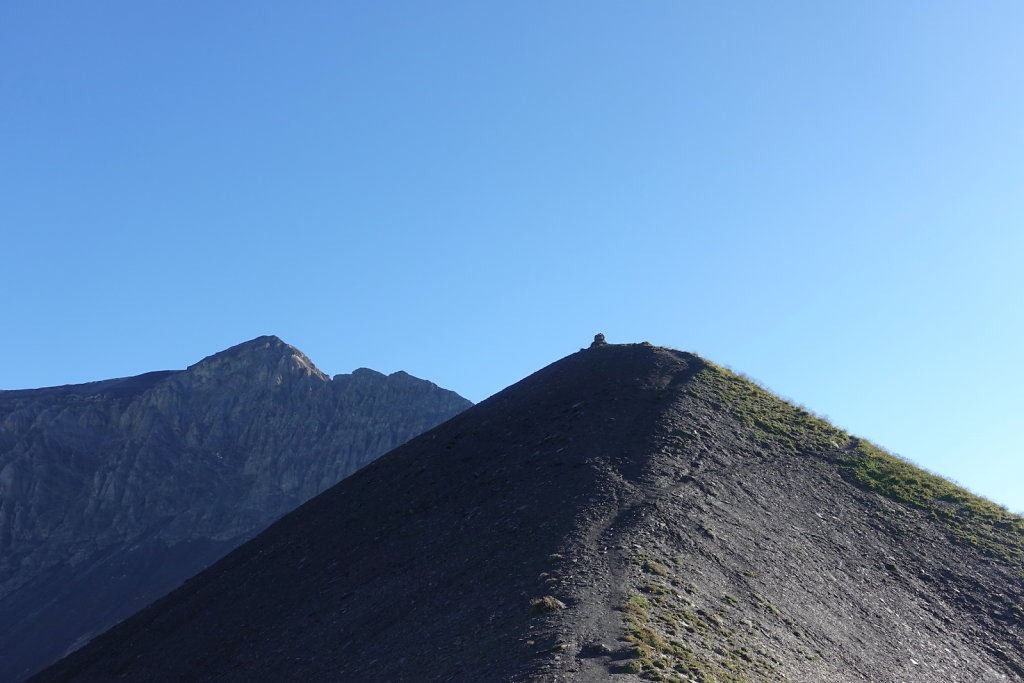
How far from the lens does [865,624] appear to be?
36.5m

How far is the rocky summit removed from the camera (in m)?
30.2

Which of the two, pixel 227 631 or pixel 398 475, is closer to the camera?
pixel 227 631

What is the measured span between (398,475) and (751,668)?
31.0m

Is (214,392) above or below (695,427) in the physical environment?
above

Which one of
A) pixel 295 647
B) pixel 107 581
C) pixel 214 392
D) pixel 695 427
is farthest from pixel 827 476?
pixel 214 392

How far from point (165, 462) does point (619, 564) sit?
146 meters

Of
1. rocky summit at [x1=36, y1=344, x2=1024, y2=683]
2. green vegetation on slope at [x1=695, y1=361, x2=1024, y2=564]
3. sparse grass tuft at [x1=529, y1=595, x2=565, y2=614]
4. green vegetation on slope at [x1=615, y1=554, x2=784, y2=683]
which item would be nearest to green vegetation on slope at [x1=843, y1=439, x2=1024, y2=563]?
green vegetation on slope at [x1=695, y1=361, x2=1024, y2=564]

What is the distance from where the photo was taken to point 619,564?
3400cm

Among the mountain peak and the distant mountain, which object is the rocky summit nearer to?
the distant mountain

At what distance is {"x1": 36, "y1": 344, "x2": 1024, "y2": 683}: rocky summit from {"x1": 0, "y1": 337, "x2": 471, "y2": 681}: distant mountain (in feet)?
295

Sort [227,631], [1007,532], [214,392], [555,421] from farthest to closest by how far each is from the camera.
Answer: [214,392], [555,421], [1007,532], [227,631]

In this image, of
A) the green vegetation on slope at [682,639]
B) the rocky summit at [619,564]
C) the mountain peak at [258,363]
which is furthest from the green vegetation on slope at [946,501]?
the mountain peak at [258,363]

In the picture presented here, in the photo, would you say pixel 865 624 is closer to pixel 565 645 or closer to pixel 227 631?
pixel 565 645

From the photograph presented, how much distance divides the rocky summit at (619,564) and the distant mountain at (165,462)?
90018 millimetres
